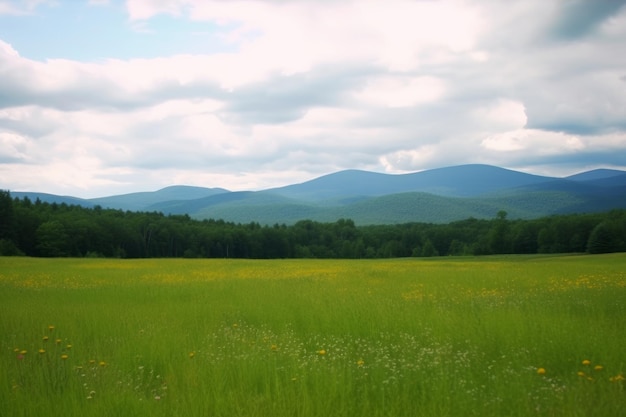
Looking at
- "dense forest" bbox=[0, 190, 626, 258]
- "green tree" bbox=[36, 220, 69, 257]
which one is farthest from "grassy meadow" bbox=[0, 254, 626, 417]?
"green tree" bbox=[36, 220, 69, 257]

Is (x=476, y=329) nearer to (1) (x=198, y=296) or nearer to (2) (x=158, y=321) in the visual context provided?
(2) (x=158, y=321)

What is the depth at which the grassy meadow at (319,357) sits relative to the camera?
6758mm

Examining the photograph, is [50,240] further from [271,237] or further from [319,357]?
[319,357]

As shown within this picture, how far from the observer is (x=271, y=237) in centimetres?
11206

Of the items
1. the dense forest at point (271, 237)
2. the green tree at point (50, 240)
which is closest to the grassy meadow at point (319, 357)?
the dense forest at point (271, 237)

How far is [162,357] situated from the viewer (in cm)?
926

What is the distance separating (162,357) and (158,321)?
394cm

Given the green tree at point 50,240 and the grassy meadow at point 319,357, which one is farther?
the green tree at point 50,240

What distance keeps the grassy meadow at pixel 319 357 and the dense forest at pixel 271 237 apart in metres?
61.4

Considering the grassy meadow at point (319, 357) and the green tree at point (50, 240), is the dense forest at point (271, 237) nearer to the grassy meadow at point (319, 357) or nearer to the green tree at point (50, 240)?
the green tree at point (50, 240)

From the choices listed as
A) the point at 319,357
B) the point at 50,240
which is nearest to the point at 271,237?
the point at 50,240

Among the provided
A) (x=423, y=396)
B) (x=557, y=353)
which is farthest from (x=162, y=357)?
(x=557, y=353)

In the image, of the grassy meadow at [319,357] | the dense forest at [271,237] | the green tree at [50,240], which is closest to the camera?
the grassy meadow at [319,357]

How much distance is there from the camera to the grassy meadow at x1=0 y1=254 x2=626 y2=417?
266 inches
